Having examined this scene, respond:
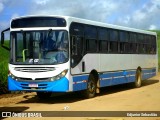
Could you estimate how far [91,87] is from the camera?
60.3 feet

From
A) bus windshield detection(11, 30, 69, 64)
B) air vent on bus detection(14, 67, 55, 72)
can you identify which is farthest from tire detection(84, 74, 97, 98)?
air vent on bus detection(14, 67, 55, 72)

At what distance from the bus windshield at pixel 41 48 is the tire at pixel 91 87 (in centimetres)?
217

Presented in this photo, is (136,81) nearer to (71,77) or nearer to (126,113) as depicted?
(71,77)

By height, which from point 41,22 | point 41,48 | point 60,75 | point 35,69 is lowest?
point 60,75

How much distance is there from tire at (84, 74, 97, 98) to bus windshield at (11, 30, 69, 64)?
7.13 ft

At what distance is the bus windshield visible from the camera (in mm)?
16281

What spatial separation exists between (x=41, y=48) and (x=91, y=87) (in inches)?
123

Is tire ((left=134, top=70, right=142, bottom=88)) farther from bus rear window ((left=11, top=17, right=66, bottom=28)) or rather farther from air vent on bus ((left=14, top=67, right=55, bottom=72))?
air vent on bus ((left=14, top=67, right=55, bottom=72))

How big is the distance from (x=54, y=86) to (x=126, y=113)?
3.85 m

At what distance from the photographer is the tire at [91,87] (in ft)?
58.9

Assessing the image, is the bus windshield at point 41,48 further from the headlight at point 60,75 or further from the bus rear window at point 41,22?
the headlight at point 60,75

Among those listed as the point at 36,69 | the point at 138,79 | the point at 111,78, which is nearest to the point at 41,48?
the point at 36,69

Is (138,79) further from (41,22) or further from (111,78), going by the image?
(41,22)

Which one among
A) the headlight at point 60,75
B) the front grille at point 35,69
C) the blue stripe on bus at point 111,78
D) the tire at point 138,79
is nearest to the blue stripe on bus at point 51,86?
the headlight at point 60,75
